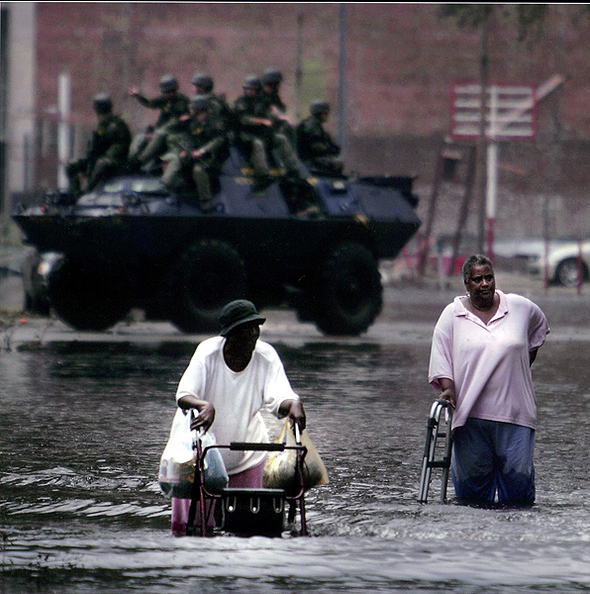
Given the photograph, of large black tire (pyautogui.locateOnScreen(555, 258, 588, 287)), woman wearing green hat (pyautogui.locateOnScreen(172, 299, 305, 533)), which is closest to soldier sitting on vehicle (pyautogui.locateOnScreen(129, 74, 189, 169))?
woman wearing green hat (pyautogui.locateOnScreen(172, 299, 305, 533))

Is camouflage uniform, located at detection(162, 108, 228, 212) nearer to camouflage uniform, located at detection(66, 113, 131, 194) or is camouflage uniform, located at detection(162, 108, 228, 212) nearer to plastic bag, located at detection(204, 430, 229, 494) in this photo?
camouflage uniform, located at detection(66, 113, 131, 194)

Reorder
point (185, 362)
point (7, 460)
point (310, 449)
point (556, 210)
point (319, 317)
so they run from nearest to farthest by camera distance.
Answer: point (310, 449), point (7, 460), point (185, 362), point (319, 317), point (556, 210)

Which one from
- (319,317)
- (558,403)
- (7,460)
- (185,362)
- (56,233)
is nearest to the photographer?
(7,460)

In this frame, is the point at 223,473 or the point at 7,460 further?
the point at 7,460

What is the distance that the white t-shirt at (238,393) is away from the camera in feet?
25.1

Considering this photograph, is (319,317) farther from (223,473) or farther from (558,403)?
(223,473)

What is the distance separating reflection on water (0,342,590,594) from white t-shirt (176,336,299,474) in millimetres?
466

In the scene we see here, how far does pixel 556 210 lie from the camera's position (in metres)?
60.0

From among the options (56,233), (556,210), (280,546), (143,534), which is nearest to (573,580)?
(280,546)

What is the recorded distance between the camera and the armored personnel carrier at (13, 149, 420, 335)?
795 inches

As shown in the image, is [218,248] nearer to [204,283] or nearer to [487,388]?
[204,283]

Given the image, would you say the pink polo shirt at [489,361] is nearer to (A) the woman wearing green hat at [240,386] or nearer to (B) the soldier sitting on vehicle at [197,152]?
(A) the woman wearing green hat at [240,386]

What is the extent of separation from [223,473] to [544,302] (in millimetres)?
24069

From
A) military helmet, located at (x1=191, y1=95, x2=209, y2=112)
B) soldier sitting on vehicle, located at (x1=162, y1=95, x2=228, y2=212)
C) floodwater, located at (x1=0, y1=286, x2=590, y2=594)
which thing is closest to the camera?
floodwater, located at (x1=0, y1=286, x2=590, y2=594)
